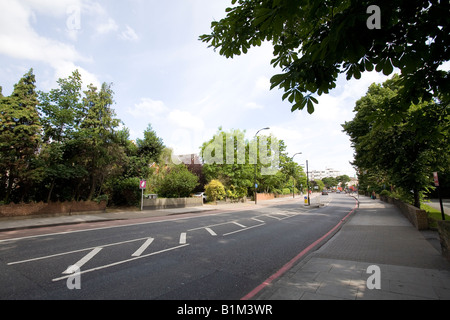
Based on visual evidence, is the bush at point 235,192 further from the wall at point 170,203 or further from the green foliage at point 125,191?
the green foliage at point 125,191

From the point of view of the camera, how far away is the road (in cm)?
390

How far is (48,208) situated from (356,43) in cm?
1755

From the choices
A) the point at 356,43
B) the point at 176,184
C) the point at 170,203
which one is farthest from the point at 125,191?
the point at 356,43

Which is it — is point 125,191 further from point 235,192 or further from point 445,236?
point 445,236

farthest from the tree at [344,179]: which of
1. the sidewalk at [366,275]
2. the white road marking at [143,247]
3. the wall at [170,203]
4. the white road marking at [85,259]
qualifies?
the white road marking at [85,259]

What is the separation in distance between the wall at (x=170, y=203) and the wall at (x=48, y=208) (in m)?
4.22

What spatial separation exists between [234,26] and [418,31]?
2897mm

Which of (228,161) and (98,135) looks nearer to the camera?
(98,135)

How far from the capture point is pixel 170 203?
21.9 m

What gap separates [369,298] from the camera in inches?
135

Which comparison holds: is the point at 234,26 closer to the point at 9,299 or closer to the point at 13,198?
the point at 9,299

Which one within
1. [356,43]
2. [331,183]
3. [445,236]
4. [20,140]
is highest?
[20,140]

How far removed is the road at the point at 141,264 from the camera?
390 centimetres

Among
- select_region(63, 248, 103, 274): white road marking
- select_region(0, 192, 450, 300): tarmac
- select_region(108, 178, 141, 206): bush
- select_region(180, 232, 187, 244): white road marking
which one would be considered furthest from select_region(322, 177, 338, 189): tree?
select_region(63, 248, 103, 274): white road marking
